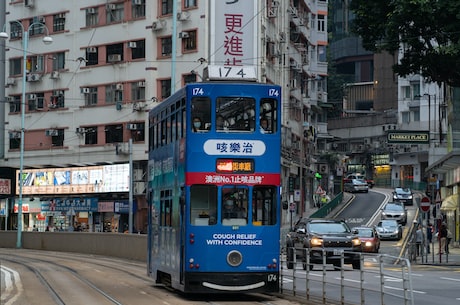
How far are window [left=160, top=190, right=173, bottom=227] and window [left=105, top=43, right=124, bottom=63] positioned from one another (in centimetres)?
4606

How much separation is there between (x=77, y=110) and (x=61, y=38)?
5.53m

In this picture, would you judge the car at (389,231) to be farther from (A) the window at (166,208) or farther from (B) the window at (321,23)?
(A) the window at (166,208)

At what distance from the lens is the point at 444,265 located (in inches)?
1620

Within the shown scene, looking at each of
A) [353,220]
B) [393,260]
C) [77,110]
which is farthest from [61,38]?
[393,260]

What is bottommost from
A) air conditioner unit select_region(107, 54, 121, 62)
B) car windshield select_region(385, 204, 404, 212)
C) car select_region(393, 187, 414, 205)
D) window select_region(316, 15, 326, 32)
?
car windshield select_region(385, 204, 404, 212)

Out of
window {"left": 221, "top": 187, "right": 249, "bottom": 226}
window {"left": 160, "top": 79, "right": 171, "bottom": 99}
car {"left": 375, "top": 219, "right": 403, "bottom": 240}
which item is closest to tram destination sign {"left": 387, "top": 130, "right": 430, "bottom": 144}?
car {"left": 375, "top": 219, "right": 403, "bottom": 240}

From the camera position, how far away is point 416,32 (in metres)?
32.7

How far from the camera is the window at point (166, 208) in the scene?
76.9ft

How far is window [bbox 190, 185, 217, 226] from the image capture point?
2142cm

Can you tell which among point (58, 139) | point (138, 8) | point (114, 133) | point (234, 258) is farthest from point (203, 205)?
point (58, 139)

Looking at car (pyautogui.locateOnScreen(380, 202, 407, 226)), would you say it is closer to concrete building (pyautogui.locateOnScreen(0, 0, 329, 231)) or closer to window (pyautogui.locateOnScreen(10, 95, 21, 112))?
concrete building (pyautogui.locateOnScreen(0, 0, 329, 231))

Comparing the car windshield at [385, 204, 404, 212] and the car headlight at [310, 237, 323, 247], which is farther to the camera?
the car windshield at [385, 204, 404, 212]

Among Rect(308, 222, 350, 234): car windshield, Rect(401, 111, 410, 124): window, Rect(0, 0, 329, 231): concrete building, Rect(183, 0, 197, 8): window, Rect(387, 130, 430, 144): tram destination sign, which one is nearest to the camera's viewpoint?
Rect(308, 222, 350, 234): car windshield

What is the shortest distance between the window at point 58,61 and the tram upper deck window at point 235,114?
53.7 m
